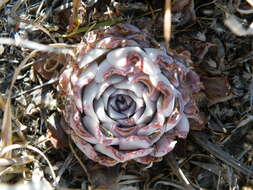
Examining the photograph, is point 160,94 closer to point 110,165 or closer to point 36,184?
point 110,165

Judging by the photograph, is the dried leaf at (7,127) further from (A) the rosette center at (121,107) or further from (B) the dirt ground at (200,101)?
(A) the rosette center at (121,107)

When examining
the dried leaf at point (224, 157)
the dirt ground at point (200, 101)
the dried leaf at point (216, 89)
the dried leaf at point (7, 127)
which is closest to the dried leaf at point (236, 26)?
the dirt ground at point (200, 101)

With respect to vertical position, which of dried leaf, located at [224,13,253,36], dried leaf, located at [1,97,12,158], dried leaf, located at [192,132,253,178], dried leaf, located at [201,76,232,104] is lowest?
dried leaf, located at [192,132,253,178]

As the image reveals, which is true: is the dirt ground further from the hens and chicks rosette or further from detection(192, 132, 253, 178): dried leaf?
the hens and chicks rosette

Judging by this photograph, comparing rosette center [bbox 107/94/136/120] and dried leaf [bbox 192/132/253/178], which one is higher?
rosette center [bbox 107/94/136/120]

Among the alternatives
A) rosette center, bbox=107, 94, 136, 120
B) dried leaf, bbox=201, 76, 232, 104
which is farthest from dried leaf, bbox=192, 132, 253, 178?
rosette center, bbox=107, 94, 136, 120

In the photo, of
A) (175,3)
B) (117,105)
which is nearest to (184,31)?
(175,3)

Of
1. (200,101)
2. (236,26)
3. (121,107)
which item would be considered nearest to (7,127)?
(121,107)
